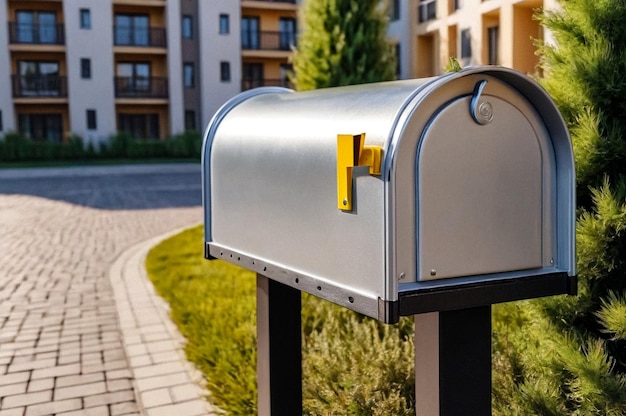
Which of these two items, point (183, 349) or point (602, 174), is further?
point (183, 349)

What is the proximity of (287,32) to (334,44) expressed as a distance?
3267cm

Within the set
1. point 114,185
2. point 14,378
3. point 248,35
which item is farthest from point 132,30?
point 14,378

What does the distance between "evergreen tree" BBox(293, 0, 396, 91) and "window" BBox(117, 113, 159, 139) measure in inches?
1228

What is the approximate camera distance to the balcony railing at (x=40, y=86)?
3991 centimetres

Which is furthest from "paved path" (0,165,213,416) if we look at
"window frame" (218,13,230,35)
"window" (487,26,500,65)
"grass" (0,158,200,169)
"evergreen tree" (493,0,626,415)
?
"window frame" (218,13,230,35)

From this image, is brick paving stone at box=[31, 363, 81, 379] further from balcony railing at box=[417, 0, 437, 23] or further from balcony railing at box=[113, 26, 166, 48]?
balcony railing at box=[113, 26, 166, 48]

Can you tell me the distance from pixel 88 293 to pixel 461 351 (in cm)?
679

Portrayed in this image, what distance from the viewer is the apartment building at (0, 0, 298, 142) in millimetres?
40062

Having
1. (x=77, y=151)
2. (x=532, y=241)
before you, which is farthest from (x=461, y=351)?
(x=77, y=151)

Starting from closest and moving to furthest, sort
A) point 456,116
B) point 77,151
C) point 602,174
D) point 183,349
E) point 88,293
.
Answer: point 456,116
point 602,174
point 183,349
point 88,293
point 77,151

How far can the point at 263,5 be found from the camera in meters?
43.4

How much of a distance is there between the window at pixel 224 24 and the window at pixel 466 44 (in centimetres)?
2363

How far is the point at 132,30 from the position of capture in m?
41.5

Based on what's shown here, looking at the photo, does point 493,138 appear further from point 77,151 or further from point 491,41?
point 77,151
